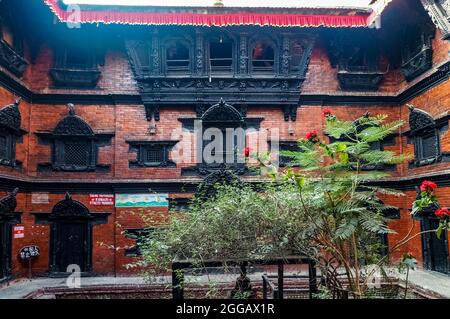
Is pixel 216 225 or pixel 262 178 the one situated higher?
pixel 262 178

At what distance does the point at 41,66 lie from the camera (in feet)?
43.3

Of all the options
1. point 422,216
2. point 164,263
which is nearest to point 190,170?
point 164,263

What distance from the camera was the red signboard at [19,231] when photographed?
1166cm

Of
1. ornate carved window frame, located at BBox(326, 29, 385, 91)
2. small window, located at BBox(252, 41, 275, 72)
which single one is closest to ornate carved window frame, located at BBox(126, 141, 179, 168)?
small window, located at BBox(252, 41, 275, 72)

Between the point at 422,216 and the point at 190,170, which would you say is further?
the point at 190,170

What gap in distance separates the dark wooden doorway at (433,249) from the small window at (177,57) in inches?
360

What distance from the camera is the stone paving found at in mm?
9773

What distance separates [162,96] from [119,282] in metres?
6.07

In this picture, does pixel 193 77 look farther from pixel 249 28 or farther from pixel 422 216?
pixel 422 216

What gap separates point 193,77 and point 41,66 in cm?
515

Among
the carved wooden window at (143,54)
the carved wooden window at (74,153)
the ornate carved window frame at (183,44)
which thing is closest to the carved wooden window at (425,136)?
the ornate carved window frame at (183,44)

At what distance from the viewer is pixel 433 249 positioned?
11.8m

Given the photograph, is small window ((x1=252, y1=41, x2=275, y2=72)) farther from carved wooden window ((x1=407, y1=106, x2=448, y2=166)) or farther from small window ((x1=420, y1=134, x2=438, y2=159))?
small window ((x1=420, y1=134, x2=438, y2=159))

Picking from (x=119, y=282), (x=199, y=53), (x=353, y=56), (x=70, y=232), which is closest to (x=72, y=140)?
(x=70, y=232)
